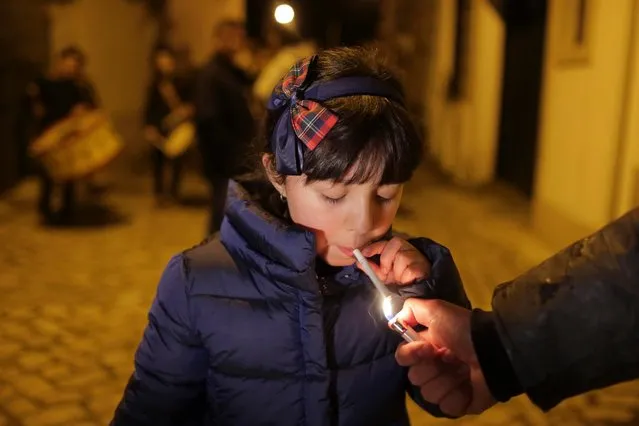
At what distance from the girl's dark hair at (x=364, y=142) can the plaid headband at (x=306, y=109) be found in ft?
0.04

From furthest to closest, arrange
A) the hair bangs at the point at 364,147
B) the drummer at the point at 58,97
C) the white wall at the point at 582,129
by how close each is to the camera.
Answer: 1. the drummer at the point at 58,97
2. the white wall at the point at 582,129
3. the hair bangs at the point at 364,147

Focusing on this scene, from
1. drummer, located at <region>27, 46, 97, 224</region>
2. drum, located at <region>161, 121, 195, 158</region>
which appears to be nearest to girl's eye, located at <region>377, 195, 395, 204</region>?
drummer, located at <region>27, 46, 97, 224</region>

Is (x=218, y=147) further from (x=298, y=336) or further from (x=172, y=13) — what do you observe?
(x=172, y=13)

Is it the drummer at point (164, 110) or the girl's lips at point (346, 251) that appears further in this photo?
the drummer at point (164, 110)

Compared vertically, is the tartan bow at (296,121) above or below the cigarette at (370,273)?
above

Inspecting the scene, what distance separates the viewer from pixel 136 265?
19.2 feet

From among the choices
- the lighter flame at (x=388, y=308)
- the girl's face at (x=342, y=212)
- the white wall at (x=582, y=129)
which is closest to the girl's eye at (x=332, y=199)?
the girl's face at (x=342, y=212)

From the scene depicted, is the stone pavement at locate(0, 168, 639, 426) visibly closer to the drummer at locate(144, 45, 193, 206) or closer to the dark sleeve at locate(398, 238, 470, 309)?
the drummer at locate(144, 45, 193, 206)

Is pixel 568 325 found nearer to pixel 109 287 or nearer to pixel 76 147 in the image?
pixel 109 287

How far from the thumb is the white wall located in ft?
14.8

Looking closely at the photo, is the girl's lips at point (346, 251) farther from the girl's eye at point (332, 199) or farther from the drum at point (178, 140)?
the drum at point (178, 140)

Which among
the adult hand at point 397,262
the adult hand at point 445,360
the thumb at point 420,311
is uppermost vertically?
the adult hand at point 397,262

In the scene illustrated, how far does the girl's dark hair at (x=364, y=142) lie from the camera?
148 centimetres

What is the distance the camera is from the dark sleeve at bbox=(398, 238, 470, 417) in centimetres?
149
